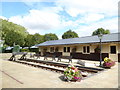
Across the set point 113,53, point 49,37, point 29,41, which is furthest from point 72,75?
point 49,37

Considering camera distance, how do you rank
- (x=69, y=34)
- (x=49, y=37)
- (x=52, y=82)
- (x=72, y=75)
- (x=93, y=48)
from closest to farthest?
(x=52, y=82), (x=72, y=75), (x=93, y=48), (x=69, y=34), (x=49, y=37)

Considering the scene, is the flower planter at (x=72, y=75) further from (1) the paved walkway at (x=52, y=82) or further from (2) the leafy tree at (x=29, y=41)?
(2) the leafy tree at (x=29, y=41)

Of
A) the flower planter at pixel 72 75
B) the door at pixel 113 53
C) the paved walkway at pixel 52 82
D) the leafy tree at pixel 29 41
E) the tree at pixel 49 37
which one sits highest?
the tree at pixel 49 37

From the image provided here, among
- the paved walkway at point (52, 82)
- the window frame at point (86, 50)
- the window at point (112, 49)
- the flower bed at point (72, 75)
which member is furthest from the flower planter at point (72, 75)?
the window frame at point (86, 50)

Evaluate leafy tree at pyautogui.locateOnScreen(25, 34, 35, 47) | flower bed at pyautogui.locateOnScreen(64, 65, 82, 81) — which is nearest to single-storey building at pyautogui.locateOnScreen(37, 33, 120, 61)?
flower bed at pyautogui.locateOnScreen(64, 65, 82, 81)

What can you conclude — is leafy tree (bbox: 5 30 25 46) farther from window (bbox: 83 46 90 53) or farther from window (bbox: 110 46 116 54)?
window (bbox: 110 46 116 54)

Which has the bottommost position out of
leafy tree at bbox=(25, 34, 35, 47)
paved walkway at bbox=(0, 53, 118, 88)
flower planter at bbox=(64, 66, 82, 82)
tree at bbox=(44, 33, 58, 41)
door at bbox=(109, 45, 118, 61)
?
paved walkway at bbox=(0, 53, 118, 88)

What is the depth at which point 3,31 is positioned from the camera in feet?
109

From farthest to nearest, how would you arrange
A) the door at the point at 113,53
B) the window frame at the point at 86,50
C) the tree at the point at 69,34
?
the tree at the point at 69,34 < the window frame at the point at 86,50 < the door at the point at 113,53

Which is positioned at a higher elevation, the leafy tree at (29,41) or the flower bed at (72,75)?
the leafy tree at (29,41)

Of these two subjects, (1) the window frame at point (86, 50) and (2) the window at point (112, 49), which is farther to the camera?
(1) the window frame at point (86, 50)

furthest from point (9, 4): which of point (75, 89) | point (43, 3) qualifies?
point (75, 89)

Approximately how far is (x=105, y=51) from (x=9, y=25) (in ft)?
106

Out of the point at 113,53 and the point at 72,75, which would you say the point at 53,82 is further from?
the point at 113,53
